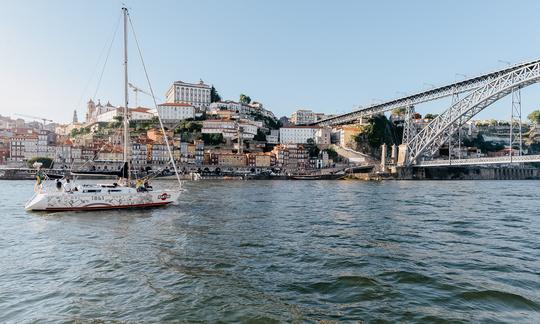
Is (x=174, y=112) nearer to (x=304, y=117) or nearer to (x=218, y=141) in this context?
(x=218, y=141)

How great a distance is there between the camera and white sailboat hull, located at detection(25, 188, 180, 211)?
734 inches

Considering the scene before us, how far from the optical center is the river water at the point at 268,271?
613cm

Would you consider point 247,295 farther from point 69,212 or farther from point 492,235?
point 69,212

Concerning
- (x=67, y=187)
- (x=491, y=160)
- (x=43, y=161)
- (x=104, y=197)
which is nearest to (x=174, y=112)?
(x=43, y=161)

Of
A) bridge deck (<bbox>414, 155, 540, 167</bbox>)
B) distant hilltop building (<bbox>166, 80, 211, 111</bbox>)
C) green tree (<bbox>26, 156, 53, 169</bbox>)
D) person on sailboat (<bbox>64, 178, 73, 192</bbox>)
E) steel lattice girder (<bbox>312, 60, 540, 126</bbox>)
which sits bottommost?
person on sailboat (<bbox>64, 178, 73, 192</bbox>)

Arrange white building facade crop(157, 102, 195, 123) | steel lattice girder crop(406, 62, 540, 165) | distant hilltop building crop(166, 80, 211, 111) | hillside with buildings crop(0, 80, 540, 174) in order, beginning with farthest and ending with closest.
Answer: distant hilltop building crop(166, 80, 211, 111) → white building facade crop(157, 102, 195, 123) → hillside with buildings crop(0, 80, 540, 174) → steel lattice girder crop(406, 62, 540, 165)

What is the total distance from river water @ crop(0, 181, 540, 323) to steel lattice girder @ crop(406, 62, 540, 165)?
37.7m

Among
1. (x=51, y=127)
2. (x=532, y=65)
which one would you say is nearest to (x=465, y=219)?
(x=532, y=65)

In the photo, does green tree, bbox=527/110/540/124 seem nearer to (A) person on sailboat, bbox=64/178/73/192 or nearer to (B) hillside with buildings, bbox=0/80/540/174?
(B) hillside with buildings, bbox=0/80/540/174

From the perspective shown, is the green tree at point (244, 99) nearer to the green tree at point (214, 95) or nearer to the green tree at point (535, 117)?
the green tree at point (214, 95)

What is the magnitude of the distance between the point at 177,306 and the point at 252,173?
69.7 metres

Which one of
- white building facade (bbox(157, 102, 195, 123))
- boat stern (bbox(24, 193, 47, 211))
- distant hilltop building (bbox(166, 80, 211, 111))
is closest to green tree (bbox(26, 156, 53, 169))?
white building facade (bbox(157, 102, 195, 123))

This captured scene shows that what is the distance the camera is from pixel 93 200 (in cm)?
1911

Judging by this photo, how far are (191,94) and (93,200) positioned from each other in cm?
9959
